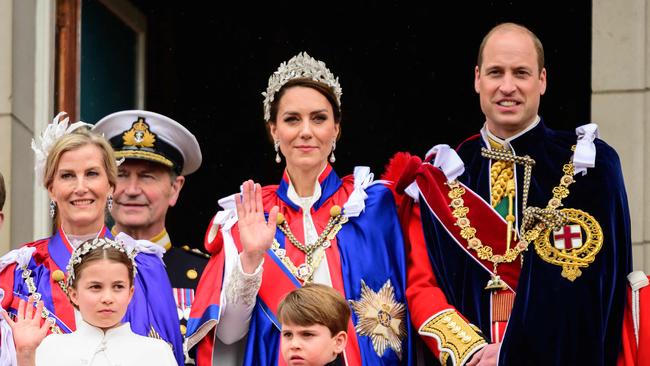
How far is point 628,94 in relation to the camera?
7.49 metres

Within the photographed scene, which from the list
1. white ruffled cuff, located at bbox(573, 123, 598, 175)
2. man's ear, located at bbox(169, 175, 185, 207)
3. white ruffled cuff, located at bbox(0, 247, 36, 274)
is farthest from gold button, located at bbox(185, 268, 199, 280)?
white ruffled cuff, located at bbox(573, 123, 598, 175)

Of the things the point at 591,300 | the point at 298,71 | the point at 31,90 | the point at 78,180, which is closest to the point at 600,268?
the point at 591,300

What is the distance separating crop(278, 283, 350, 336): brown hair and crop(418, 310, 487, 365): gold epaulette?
16.1 inches

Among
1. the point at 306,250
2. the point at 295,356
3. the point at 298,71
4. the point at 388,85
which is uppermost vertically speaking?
the point at 388,85

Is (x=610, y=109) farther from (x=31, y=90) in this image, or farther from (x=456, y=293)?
(x=31, y=90)

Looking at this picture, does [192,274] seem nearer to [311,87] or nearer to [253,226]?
[253,226]

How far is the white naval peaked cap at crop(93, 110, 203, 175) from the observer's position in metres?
7.07

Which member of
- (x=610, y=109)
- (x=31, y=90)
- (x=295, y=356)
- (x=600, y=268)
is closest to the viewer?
(x=295, y=356)

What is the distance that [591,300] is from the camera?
18.9 feet

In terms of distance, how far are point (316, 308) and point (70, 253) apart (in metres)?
1.17

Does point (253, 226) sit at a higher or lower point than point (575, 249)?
higher

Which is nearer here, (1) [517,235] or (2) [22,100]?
(1) [517,235]

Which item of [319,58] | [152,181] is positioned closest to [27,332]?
[152,181]

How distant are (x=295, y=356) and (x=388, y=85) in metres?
5.45
